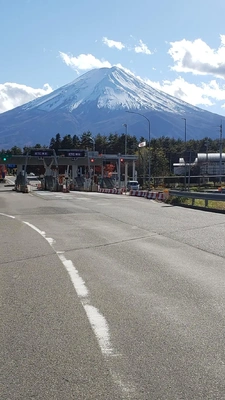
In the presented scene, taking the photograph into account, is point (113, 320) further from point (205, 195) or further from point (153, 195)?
point (153, 195)

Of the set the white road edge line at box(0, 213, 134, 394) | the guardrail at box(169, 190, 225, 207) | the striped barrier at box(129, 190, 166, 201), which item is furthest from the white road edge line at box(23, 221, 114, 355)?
the striped barrier at box(129, 190, 166, 201)

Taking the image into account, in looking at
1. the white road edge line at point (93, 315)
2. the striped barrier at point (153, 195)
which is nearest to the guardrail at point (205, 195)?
the striped barrier at point (153, 195)

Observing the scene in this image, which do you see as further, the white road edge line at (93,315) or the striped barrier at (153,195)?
the striped barrier at (153,195)

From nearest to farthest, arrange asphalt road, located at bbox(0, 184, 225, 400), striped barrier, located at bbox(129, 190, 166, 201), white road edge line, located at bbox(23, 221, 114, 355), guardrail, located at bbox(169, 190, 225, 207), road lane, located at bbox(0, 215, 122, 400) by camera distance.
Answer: road lane, located at bbox(0, 215, 122, 400)
asphalt road, located at bbox(0, 184, 225, 400)
white road edge line, located at bbox(23, 221, 114, 355)
guardrail, located at bbox(169, 190, 225, 207)
striped barrier, located at bbox(129, 190, 166, 201)

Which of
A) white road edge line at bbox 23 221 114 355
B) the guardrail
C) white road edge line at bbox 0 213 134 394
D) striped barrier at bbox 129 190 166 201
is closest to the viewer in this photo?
white road edge line at bbox 0 213 134 394

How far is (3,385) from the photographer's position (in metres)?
4.59

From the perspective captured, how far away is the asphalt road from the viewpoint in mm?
4629

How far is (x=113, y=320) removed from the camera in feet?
21.6

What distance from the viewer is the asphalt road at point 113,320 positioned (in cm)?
463

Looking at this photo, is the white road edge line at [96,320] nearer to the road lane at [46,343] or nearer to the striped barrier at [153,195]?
the road lane at [46,343]

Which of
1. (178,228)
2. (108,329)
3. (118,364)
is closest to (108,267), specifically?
(108,329)

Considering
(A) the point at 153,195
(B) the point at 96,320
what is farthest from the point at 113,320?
(A) the point at 153,195

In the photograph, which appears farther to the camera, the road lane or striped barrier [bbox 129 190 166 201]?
striped barrier [bbox 129 190 166 201]

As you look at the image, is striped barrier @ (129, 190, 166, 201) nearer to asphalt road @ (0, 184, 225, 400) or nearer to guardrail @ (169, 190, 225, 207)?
guardrail @ (169, 190, 225, 207)
